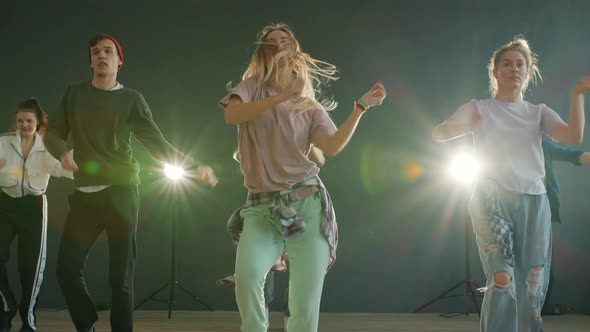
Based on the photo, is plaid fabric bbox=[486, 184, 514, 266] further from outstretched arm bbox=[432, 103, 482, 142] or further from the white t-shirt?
outstretched arm bbox=[432, 103, 482, 142]

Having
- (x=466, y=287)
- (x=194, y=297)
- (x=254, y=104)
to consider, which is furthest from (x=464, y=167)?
(x=254, y=104)

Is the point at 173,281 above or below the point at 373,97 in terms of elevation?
below

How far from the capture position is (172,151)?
3.06 metres

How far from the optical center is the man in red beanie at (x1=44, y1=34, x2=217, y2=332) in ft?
9.25

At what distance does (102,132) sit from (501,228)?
1.84 m

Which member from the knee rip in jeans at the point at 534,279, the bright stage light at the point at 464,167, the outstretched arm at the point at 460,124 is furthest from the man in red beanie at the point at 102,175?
the bright stage light at the point at 464,167

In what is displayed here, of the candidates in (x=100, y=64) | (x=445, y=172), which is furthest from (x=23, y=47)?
(x=445, y=172)

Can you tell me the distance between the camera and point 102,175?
2.88 metres

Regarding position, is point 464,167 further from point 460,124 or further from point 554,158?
point 460,124

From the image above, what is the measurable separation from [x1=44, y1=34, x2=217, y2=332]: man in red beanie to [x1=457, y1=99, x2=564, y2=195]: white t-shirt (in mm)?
1213

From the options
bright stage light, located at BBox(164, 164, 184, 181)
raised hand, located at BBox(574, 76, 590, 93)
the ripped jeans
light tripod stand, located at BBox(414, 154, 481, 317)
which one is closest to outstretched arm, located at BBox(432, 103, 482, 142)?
the ripped jeans

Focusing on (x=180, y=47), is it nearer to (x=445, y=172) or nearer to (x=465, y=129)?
(x=445, y=172)

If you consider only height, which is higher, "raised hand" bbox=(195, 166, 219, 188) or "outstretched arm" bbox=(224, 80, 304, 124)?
"outstretched arm" bbox=(224, 80, 304, 124)

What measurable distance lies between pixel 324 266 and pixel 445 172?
152 inches
